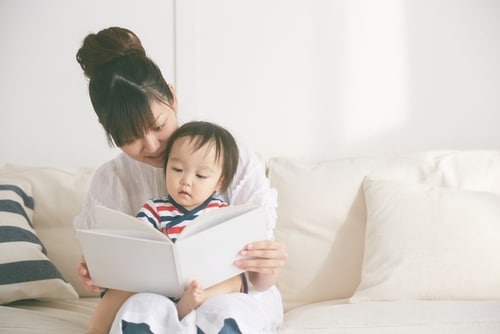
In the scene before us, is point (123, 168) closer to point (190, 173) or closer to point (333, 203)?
point (190, 173)

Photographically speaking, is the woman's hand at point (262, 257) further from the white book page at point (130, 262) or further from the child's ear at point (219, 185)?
the child's ear at point (219, 185)

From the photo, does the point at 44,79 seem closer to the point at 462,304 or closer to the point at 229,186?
the point at 229,186

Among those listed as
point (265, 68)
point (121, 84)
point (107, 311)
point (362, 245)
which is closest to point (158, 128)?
point (121, 84)

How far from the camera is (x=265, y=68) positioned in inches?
105

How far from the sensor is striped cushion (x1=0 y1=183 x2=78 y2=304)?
190 centimetres

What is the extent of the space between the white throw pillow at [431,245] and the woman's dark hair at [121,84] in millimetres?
805

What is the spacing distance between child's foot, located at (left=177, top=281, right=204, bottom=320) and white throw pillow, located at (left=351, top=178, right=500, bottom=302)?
2.27 ft

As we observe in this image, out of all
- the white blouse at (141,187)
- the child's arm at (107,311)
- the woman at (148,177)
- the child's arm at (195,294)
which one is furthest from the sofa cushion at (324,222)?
the child's arm at (107,311)

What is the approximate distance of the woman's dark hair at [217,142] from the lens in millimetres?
1656

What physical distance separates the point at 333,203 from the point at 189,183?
692 millimetres

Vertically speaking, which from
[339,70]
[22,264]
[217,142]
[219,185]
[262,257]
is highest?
[339,70]

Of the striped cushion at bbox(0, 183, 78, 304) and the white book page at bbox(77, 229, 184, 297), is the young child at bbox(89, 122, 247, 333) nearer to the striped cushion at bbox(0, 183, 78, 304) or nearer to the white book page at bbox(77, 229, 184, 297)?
the white book page at bbox(77, 229, 184, 297)

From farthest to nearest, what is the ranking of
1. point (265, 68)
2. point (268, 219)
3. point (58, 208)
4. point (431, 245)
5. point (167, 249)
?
point (265, 68) → point (58, 208) → point (431, 245) → point (268, 219) → point (167, 249)

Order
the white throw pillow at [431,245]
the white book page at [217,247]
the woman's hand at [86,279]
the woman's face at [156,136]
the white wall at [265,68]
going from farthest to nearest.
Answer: the white wall at [265,68] < the white throw pillow at [431,245] < the woman's face at [156,136] < the woman's hand at [86,279] < the white book page at [217,247]
